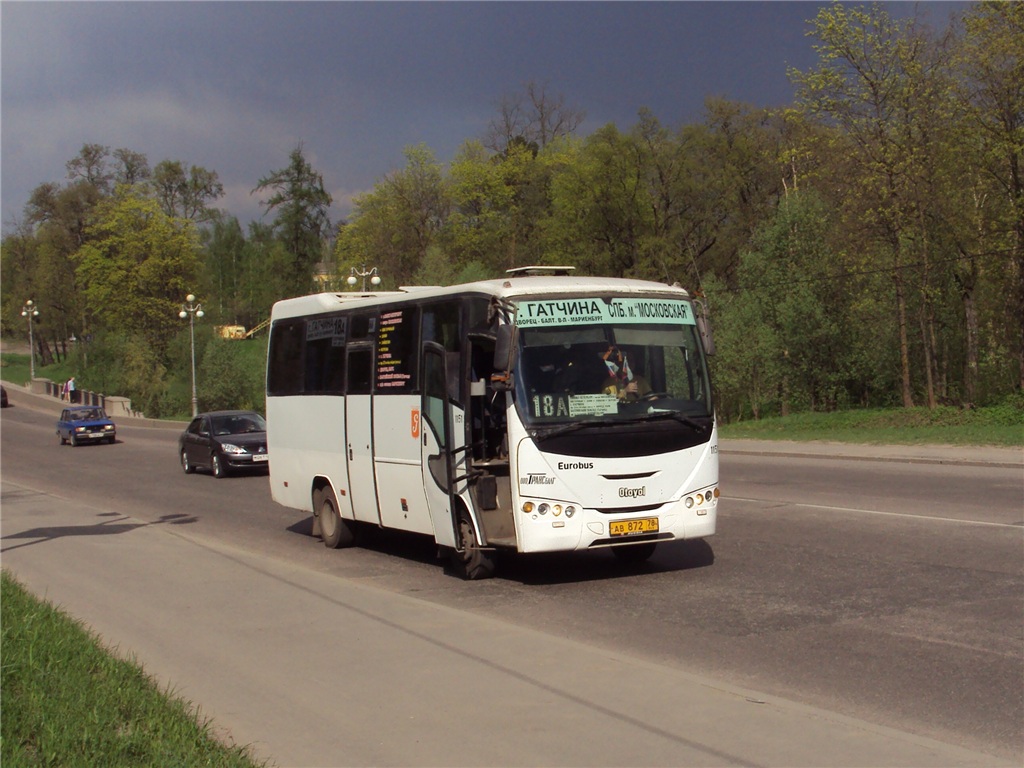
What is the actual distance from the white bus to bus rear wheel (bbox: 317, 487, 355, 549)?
1.88 metres

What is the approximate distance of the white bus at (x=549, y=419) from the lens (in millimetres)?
10555

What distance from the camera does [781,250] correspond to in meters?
44.8

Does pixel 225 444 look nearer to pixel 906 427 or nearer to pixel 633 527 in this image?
pixel 633 527

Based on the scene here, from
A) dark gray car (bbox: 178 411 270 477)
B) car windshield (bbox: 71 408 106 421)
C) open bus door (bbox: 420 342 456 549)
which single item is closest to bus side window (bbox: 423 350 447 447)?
open bus door (bbox: 420 342 456 549)

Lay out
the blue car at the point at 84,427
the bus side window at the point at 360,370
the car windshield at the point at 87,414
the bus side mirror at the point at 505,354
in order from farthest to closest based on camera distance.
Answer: the car windshield at the point at 87,414 → the blue car at the point at 84,427 → the bus side window at the point at 360,370 → the bus side mirror at the point at 505,354

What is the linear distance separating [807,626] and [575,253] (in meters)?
60.1

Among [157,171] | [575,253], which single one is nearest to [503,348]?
[575,253]

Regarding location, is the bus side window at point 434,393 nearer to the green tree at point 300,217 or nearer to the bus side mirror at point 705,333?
the bus side mirror at point 705,333

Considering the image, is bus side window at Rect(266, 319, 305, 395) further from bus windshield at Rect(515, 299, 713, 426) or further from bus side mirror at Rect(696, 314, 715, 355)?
bus side mirror at Rect(696, 314, 715, 355)

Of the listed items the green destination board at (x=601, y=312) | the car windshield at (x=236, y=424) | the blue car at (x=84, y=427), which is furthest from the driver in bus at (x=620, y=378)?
the blue car at (x=84, y=427)

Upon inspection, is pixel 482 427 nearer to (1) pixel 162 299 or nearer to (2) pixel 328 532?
(2) pixel 328 532

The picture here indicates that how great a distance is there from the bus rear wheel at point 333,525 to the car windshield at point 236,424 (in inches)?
557

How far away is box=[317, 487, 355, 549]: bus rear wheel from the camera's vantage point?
14.5m

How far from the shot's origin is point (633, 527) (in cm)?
1069
